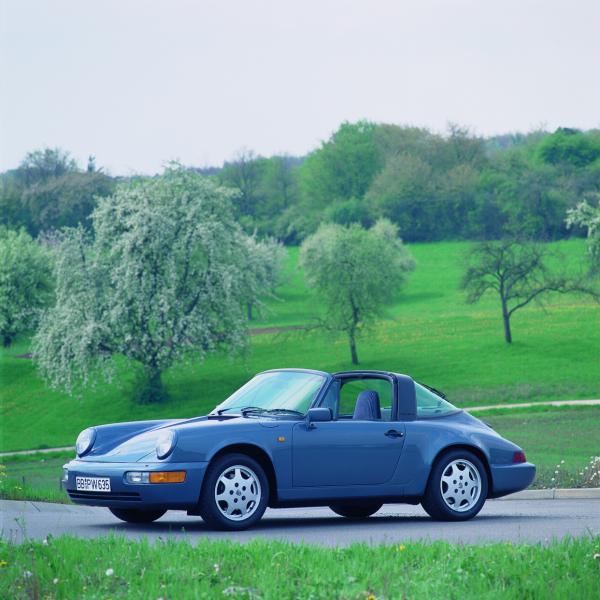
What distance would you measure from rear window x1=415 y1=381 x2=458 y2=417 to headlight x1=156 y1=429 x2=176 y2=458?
2785mm

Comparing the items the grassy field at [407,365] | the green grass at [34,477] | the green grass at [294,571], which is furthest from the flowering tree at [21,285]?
the green grass at [294,571]

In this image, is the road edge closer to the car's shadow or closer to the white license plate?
the car's shadow

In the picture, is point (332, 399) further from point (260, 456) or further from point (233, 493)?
point (233, 493)

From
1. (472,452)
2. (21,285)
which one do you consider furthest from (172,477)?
(21,285)

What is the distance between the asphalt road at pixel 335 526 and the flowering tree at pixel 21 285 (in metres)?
53.3

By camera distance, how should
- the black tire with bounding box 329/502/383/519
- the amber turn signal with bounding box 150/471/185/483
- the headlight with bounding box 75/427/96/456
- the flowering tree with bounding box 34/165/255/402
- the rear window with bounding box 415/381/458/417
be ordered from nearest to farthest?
the amber turn signal with bounding box 150/471/185/483 → the headlight with bounding box 75/427/96/456 → the rear window with bounding box 415/381/458/417 → the black tire with bounding box 329/502/383/519 → the flowering tree with bounding box 34/165/255/402

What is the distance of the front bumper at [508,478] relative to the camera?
41.7 ft

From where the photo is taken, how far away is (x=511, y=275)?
6456 cm

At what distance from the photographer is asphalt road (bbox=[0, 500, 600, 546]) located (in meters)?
10.6

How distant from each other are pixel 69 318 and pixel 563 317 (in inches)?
1296

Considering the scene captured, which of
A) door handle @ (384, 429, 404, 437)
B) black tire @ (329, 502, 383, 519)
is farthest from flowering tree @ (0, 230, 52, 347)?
door handle @ (384, 429, 404, 437)

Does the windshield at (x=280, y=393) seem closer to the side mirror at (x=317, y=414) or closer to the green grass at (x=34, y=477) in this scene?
the side mirror at (x=317, y=414)

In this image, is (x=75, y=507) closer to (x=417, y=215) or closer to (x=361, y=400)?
(x=361, y=400)

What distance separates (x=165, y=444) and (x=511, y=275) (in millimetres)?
54923
